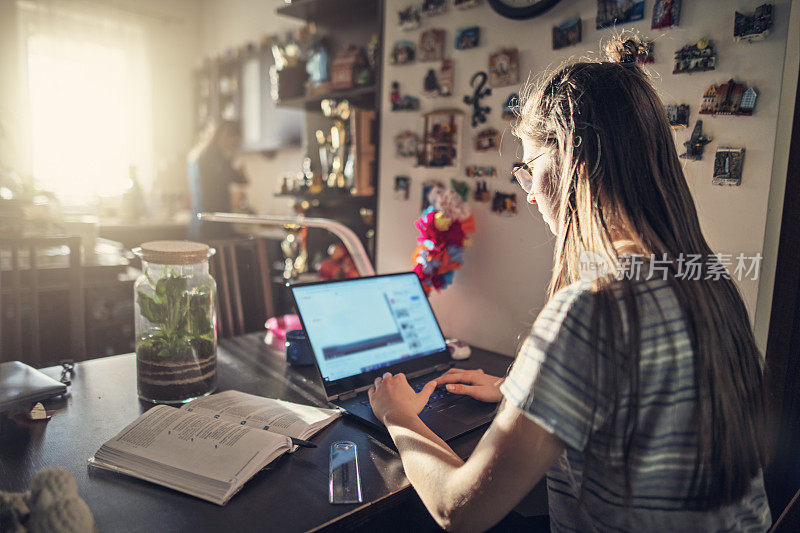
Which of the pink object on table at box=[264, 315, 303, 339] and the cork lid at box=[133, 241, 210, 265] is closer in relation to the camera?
the cork lid at box=[133, 241, 210, 265]

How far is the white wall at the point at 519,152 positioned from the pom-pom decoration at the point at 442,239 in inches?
2.7

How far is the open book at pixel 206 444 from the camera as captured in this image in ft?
2.48

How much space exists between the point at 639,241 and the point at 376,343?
2.19ft

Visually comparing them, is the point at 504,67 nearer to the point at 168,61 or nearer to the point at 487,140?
the point at 487,140

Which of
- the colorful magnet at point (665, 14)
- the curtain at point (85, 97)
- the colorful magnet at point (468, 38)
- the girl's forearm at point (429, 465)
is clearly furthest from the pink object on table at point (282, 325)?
the curtain at point (85, 97)

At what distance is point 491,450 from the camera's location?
0.65m

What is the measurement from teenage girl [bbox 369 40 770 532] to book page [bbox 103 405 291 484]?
0.24 metres

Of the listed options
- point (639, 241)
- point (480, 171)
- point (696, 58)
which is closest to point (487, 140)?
point (480, 171)

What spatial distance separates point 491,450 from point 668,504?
23 cm

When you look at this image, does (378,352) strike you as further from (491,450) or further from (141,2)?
(141,2)

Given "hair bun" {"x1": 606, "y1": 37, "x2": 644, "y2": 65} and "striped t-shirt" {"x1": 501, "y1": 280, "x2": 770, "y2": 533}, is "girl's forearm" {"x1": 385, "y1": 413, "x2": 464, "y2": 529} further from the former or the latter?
"hair bun" {"x1": 606, "y1": 37, "x2": 644, "y2": 65}

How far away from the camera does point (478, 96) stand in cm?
150

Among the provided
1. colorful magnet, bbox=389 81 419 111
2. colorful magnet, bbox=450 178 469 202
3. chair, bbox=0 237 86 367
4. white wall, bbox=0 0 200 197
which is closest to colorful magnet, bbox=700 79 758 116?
colorful magnet, bbox=450 178 469 202

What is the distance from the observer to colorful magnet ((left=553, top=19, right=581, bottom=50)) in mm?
1275
